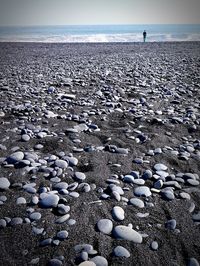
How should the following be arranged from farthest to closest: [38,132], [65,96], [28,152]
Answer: [65,96], [38,132], [28,152]

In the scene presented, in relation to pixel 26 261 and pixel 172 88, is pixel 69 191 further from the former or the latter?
pixel 172 88

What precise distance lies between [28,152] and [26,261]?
2.18 meters

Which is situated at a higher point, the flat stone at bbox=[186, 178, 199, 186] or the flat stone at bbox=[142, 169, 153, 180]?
the flat stone at bbox=[142, 169, 153, 180]

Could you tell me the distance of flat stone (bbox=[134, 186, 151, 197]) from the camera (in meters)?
3.30

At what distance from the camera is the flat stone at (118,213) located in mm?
2895

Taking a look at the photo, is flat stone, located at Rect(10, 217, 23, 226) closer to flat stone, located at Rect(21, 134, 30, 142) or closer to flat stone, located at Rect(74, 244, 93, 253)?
flat stone, located at Rect(74, 244, 93, 253)

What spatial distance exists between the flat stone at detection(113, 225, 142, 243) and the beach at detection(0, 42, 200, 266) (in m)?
0.01

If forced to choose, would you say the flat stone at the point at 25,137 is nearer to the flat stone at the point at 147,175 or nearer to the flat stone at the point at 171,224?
the flat stone at the point at 147,175

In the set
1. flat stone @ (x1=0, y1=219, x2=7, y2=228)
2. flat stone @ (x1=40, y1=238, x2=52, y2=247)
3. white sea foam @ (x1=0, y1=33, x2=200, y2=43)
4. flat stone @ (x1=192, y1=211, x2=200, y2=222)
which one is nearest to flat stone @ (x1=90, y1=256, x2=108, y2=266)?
flat stone @ (x1=40, y1=238, x2=52, y2=247)

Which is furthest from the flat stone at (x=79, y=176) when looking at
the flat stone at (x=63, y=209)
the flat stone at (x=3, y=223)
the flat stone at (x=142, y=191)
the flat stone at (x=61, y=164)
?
the flat stone at (x=3, y=223)

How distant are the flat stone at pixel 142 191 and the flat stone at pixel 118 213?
0.40m

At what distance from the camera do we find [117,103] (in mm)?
6867

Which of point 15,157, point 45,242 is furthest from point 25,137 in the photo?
point 45,242

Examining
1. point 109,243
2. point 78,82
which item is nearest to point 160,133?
point 109,243
